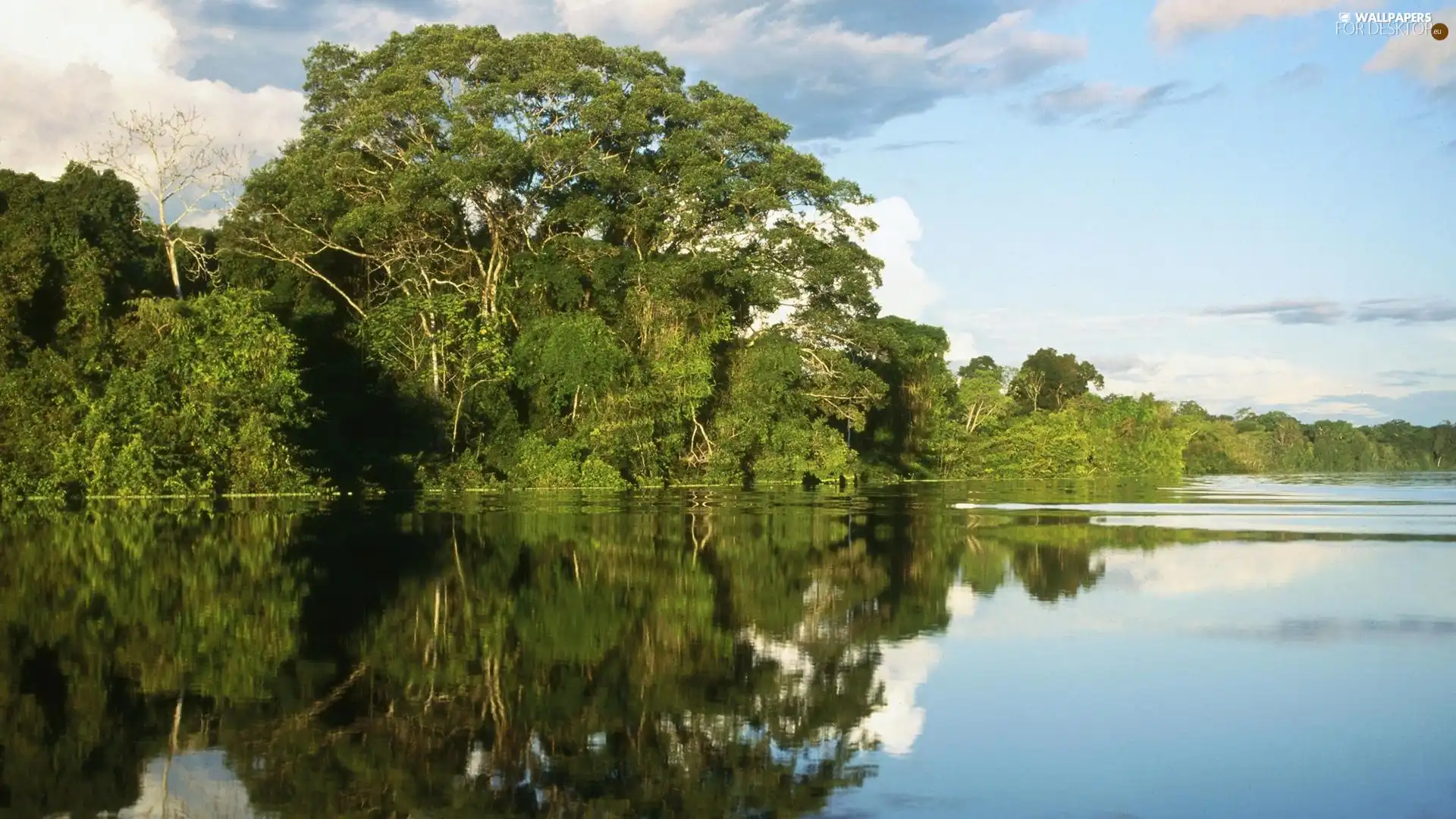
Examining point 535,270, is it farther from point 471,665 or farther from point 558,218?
point 471,665

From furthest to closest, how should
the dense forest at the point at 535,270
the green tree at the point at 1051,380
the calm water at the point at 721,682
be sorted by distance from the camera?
the green tree at the point at 1051,380 → the dense forest at the point at 535,270 → the calm water at the point at 721,682

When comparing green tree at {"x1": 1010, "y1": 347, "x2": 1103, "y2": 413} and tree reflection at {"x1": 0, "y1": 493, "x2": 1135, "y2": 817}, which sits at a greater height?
green tree at {"x1": 1010, "y1": 347, "x2": 1103, "y2": 413}

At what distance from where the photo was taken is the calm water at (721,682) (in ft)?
19.3

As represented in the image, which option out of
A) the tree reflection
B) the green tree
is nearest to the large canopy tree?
the tree reflection

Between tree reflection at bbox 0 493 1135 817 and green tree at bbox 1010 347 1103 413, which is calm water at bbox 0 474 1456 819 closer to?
tree reflection at bbox 0 493 1135 817

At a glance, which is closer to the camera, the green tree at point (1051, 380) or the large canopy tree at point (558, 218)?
the large canopy tree at point (558, 218)

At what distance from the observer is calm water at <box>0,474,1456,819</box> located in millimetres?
5883

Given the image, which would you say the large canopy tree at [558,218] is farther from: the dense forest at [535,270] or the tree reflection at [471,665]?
the tree reflection at [471,665]

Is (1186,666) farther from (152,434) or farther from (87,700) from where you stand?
(152,434)

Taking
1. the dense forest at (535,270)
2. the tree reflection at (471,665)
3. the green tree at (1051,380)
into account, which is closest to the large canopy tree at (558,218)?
the dense forest at (535,270)

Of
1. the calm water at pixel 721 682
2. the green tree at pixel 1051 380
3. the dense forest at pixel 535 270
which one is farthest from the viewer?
the green tree at pixel 1051 380

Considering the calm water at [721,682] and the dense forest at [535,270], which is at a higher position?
the dense forest at [535,270]

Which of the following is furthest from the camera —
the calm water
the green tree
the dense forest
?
the green tree

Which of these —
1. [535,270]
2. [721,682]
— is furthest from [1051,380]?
[721,682]
